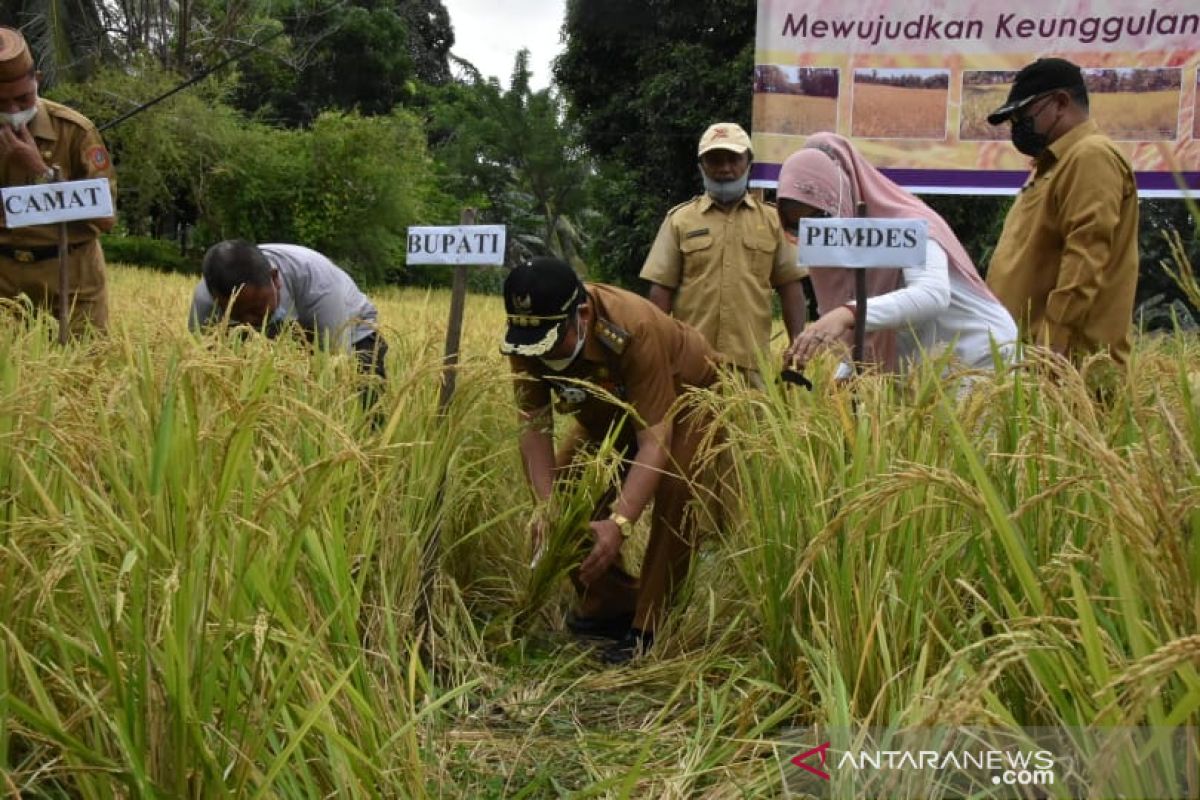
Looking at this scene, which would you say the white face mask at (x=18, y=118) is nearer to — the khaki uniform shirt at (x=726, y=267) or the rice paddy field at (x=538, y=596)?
the rice paddy field at (x=538, y=596)

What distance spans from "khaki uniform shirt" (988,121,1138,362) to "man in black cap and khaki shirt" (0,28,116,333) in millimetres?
2679

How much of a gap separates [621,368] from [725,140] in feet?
5.01

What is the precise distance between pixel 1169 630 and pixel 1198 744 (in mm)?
113

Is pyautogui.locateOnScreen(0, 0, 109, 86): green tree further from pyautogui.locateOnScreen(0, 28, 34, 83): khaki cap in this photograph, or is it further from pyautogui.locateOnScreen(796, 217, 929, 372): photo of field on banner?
pyautogui.locateOnScreen(796, 217, 929, 372): photo of field on banner

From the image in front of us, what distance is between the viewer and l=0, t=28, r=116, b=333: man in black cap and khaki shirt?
342cm

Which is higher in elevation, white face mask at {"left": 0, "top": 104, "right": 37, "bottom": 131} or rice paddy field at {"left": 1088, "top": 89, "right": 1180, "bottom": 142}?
rice paddy field at {"left": 1088, "top": 89, "right": 1180, "bottom": 142}

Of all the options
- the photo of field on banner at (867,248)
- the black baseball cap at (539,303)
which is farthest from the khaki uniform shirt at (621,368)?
the photo of field on banner at (867,248)

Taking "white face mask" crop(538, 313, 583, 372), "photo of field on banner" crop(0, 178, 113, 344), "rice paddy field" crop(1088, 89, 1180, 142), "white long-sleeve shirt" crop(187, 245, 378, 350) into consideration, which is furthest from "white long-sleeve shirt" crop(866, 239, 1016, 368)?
"rice paddy field" crop(1088, 89, 1180, 142)

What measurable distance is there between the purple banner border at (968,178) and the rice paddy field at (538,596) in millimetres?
2898

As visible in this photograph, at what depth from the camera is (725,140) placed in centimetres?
375

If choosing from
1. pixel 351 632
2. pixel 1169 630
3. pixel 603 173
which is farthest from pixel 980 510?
pixel 603 173

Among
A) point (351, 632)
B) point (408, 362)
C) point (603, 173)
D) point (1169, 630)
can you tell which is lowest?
point (351, 632)

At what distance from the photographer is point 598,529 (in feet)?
8.07

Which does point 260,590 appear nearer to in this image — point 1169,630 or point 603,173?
point 1169,630
